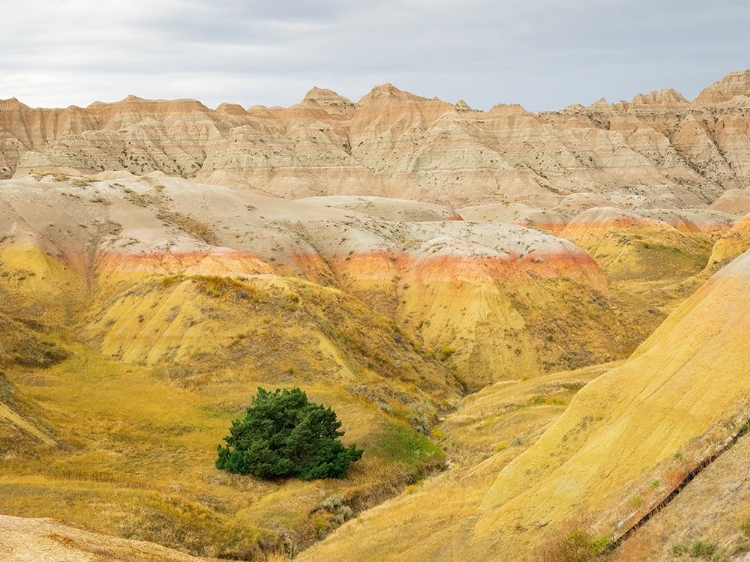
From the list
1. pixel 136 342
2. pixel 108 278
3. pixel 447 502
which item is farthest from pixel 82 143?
pixel 447 502

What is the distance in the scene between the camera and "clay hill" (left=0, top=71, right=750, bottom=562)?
1830 cm

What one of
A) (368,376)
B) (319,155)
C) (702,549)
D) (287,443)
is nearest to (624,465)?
(702,549)

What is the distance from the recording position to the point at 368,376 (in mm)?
47688

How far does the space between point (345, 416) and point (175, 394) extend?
10417 millimetres

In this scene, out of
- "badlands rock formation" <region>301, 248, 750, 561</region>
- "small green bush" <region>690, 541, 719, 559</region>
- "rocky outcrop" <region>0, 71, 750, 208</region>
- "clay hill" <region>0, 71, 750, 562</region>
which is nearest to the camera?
"small green bush" <region>690, 541, 719, 559</region>

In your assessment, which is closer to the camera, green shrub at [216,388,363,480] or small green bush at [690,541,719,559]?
small green bush at [690,541,719,559]

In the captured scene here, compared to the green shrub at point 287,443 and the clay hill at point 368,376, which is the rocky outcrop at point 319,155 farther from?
the green shrub at point 287,443

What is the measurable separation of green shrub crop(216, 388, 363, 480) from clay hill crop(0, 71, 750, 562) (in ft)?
3.12

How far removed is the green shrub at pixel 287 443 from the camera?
32062 mm

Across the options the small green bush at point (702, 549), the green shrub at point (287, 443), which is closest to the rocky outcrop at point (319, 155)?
the green shrub at point (287, 443)

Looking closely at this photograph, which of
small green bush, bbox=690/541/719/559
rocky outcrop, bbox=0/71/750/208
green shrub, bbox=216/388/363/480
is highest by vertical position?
rocky outcrop, bbox=0/71/750/208

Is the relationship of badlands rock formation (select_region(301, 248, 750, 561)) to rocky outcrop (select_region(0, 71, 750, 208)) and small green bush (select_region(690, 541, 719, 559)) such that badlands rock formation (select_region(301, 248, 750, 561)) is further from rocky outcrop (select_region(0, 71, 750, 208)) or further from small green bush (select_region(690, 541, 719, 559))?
rocky outcrop (select_region(0, 71, 750, 208))

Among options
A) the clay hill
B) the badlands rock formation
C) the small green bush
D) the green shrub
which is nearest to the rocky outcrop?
the clay hill

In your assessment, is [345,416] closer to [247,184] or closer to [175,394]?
[175,394]
